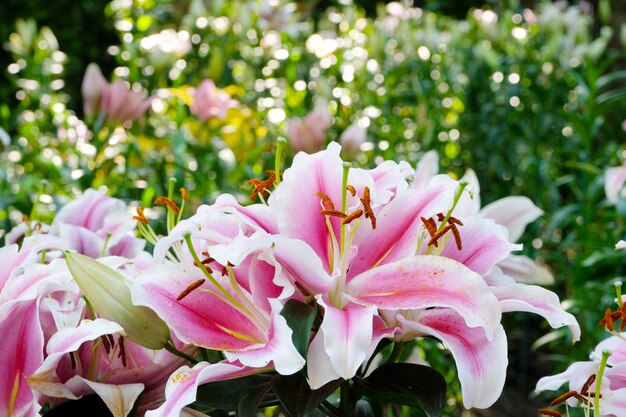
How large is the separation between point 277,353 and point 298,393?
0.13ft

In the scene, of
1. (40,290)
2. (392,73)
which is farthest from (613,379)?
(392,73)

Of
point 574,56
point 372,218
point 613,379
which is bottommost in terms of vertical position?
point 574,56

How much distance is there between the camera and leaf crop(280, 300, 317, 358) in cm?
57

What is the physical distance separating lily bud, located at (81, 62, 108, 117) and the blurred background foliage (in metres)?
0.05

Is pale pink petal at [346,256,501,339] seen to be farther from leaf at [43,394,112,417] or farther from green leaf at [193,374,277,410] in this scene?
leaf at [43,394,112,417]

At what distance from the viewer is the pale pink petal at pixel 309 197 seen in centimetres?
61

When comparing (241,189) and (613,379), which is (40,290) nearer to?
(613,379)

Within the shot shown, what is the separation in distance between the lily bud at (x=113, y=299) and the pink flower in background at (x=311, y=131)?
48.6 inches

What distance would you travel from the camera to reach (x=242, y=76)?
8.64ft

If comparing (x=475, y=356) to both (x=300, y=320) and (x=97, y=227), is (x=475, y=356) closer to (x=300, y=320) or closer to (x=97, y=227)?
(x=300, y=320)

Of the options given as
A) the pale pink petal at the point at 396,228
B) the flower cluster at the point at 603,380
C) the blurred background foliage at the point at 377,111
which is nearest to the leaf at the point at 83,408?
the pale pink petal at the point at 396,228

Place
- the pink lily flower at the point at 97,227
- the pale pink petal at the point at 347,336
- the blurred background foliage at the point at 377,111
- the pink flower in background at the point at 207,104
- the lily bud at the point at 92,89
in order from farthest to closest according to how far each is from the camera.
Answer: the pink flower in background at the point at 207,104
the blurred background foliage at the point at 377,111
the lily bud at the point at 92,89
the pink lily flower at the point at 97,227
the pale pink petal at the point at 347,336

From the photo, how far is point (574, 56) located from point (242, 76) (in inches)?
48.6

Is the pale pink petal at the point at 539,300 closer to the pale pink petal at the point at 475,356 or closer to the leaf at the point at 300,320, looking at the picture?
the pale pink petal at the point at 475,356
